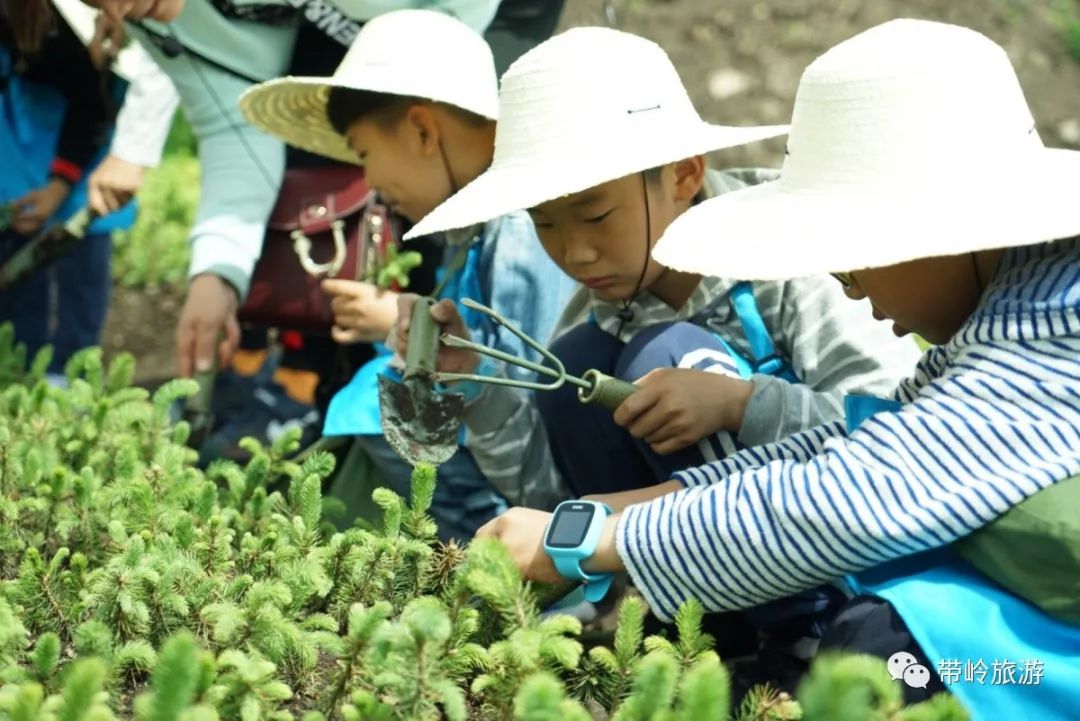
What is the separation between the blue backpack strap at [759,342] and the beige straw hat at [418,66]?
738 millimetres

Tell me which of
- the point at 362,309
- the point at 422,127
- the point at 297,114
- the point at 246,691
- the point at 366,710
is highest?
the point at 366,710

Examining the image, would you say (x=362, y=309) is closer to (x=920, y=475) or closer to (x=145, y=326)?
(x=920, y=475)

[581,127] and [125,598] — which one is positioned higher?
[581,127]

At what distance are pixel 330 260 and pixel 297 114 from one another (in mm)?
368

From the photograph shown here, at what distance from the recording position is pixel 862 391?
2281 mm

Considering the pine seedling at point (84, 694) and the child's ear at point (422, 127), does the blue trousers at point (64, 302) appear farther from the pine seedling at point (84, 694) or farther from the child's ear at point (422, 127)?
the pine seedling at point (84, 694)

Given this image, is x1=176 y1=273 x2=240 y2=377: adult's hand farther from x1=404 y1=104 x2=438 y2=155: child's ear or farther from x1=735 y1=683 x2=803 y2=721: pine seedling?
x1=735 y1=683 x2=803 y2=721: pine seedling

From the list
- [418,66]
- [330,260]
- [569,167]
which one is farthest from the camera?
[330,260]

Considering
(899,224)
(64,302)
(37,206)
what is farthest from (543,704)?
(64,302)

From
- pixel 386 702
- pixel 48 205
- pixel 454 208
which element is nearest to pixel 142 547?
pixel 386 702

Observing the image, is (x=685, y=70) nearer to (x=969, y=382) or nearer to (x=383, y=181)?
(x=383, y=181)

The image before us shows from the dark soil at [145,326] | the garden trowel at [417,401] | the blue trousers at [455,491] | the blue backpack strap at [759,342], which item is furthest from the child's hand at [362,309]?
the dark soil at [145,326]

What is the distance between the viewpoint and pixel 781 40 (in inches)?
265

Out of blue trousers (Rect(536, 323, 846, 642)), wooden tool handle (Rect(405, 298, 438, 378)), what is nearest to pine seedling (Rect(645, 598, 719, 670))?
blue trousers (Rect(536, 323, 846, 642))
